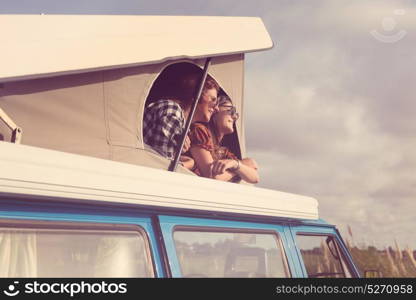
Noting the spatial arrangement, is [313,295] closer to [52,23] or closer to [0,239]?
[0,239]

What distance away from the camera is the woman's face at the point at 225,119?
4383 millimetres

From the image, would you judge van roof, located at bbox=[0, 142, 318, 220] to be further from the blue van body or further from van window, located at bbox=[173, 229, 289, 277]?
van window, located at bbox=[173, 229, 289, 277]

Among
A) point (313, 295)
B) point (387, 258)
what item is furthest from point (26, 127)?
point (387, 258)

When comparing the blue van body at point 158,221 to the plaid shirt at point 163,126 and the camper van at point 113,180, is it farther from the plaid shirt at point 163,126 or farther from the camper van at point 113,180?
the plaid shirt at point 163,126

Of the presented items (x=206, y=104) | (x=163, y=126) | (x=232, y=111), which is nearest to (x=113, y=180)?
(x=163, y=126)

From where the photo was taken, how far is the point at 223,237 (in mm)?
3244

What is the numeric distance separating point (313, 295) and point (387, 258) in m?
6.91

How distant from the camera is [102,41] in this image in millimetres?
3111

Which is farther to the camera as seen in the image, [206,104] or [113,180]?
[206,104]

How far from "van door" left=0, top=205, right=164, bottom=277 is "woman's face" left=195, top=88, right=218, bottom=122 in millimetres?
1744

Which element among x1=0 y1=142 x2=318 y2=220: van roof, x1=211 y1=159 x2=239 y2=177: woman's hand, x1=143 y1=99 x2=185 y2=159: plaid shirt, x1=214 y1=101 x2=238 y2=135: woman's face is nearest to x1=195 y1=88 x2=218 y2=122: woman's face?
x1=214 y1=101 x2=238 y2=135: woman's face

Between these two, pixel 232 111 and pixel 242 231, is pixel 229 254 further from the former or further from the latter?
pixel 232 111

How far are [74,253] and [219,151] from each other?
83.5 inches

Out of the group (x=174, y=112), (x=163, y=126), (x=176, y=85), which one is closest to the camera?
(x=163, y=126)
